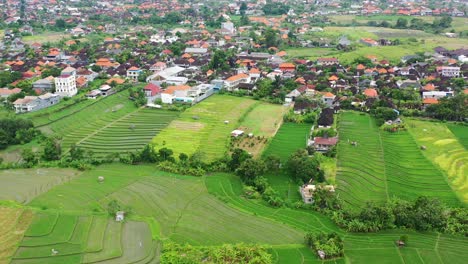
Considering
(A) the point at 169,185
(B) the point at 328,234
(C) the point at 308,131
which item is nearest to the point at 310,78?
(C) the point at 308,131

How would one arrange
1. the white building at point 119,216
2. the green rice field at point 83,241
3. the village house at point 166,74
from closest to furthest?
the green rice field at point 83,241
the white building at point 119,216
the village house at point 166,74

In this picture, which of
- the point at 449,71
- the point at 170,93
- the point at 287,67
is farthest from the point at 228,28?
the point at 170,93

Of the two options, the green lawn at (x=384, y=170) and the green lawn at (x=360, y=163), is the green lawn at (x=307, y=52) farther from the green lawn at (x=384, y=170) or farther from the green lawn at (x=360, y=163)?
the green lawn at (x=384, y=170)

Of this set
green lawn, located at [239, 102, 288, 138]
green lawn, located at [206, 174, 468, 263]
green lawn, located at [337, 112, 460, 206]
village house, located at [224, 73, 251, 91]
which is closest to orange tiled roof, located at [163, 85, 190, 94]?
village house, located at [224, 73, 251, 91]

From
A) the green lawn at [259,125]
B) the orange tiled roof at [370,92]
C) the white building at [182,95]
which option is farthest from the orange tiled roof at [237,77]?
the orange tiled roof at [370,92]

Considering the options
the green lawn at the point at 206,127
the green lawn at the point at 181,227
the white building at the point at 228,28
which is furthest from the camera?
the white building at the point at 228,28

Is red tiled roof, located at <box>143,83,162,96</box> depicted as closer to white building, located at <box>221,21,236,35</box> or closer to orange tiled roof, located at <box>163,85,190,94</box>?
orange tiled roof, located at <box>163,85,190,94</box>
